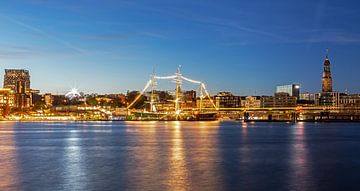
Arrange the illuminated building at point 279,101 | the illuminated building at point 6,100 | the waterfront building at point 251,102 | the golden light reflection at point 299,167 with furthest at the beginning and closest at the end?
the waterfront building at point 251,102 < the illuminated building at point 6,100 < the illuminated building at point 279,101 < the golden light reflection at point 299,167

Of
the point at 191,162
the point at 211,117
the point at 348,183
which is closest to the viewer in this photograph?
the point at 348,183

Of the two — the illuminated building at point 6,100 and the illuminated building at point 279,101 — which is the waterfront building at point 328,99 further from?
the illuminated building at point 6,100

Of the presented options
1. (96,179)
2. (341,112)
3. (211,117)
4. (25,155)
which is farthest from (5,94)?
(96,179)

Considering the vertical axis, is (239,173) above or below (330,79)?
below

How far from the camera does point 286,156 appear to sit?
29203mm

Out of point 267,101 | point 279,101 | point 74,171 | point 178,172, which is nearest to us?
point 178,172

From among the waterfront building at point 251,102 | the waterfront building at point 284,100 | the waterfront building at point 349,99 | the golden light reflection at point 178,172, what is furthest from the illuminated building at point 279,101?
the golden light reflection at point 178,172

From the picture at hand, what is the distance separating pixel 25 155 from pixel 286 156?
13439 mm

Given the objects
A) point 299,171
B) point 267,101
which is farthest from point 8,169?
point 267,101

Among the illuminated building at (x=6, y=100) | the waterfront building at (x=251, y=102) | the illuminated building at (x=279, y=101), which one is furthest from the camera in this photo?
the waterfront building at (x=251, y=102)

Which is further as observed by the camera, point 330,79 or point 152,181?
point 330,79

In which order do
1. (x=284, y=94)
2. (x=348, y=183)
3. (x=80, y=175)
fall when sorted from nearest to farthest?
(x=348, y=183) → (x=80, y=175) → (x=284, y=94)

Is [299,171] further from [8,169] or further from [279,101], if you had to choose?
[279,101]

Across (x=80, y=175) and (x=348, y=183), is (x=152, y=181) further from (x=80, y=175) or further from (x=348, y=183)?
(x=348, y=183)
